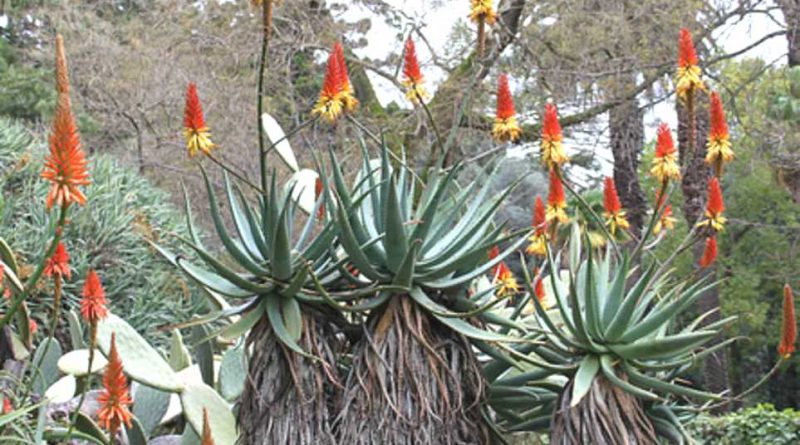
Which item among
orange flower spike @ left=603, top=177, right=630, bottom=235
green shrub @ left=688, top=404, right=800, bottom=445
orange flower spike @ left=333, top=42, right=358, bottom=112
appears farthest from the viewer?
green shrub @ left=688, top=404, right=800, bottom=445

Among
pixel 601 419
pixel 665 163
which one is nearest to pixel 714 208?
pixel 665 163

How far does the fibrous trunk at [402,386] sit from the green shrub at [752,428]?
6.42 meters

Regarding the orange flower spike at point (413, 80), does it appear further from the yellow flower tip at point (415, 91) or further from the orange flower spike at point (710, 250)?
the orange flower spike at point (710, 250)

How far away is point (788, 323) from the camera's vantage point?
3.69 metres

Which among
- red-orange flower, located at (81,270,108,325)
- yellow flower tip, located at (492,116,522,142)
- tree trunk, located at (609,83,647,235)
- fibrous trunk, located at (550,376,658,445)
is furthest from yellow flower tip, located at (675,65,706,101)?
tree trunk, located at (609,83,647,235)

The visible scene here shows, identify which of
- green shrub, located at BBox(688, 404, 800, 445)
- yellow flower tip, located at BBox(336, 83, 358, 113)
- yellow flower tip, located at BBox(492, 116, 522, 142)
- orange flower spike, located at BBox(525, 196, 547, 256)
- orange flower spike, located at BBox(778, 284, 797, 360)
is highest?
yellow flower tip, located at BBox(336, 83, 358, 113)

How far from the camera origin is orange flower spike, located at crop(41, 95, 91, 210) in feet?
5.76

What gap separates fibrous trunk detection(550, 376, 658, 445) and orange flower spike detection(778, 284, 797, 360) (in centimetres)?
60

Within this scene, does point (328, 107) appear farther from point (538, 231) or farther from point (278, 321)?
point (538, 231)

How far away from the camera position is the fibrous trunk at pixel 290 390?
3559mm

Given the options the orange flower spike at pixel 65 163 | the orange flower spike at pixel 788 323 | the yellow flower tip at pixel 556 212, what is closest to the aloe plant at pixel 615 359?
the orange flower spike at pixel 788 323

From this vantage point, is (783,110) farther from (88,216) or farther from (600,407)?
(600,407)

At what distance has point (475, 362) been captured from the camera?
3770mm

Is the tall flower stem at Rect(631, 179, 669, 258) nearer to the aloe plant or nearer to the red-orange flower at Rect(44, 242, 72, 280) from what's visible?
the aloe plant
